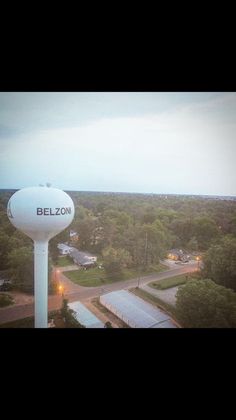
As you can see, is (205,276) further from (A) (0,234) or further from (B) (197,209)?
(B) (197,209)

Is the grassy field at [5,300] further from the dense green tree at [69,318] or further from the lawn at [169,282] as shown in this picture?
the lawn at [169,282]

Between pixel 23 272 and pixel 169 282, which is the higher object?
pixel 23 272

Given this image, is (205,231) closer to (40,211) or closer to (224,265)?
(224,265)

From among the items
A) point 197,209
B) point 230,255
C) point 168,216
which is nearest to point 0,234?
point 230,255

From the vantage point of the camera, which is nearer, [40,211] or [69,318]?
[40,211]

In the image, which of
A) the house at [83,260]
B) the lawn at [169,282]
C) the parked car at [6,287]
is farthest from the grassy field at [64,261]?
the lawn at [169,282]

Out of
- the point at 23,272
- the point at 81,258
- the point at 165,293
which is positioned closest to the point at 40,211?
the point at 23,272

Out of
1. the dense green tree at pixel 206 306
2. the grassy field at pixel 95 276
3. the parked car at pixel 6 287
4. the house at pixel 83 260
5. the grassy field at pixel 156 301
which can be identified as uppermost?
the dense green tree at pixel 206 306

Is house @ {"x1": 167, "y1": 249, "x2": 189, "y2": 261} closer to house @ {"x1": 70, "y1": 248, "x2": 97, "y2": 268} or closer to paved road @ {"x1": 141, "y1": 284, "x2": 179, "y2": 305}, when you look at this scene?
paved road @ {"x1": 141, "y1": 284, "x2": 179, "y2": 305}
